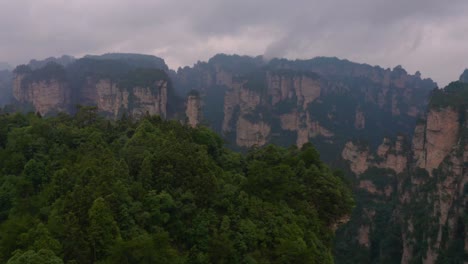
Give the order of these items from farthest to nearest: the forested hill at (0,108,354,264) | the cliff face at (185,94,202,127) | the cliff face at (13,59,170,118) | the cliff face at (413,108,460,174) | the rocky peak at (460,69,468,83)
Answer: the rocky peak at (460,69,468,83) → the cliff face at (13,59,170,118) → the cliff face at (185,94,202,127) → the cliff face at (413,108,460,174) → the forested hill at (0,108,354,264)

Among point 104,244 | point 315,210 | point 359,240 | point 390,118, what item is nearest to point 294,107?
point 390,118

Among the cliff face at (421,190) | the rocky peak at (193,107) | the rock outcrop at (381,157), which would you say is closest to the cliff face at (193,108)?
the rocky peak at (193,107)

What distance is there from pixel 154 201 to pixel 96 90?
98568 millimetres

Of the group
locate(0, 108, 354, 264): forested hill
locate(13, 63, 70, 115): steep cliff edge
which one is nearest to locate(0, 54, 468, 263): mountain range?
locate(13, 63, 70, 115): steep cliff edge

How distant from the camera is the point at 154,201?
17.0 metres

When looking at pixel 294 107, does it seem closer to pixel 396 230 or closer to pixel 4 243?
pixel 396 230

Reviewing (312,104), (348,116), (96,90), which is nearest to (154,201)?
(96,90)

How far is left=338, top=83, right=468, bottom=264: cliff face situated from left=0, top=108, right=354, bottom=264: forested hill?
29014mm

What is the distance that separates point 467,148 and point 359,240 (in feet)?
58.2

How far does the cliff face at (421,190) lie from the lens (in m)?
48.0

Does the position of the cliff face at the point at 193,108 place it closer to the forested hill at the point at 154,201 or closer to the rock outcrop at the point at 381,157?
Result: the rock outcrop at the point at 381,157

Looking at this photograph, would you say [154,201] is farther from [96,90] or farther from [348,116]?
[348,116]

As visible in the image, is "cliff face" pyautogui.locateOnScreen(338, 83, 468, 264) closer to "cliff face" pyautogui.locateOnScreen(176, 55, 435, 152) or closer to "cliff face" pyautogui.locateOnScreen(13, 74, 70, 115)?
"cliff face" pyautogui.locateOnScreen(176, 55, 435, 152)

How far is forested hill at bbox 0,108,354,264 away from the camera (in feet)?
47.9
